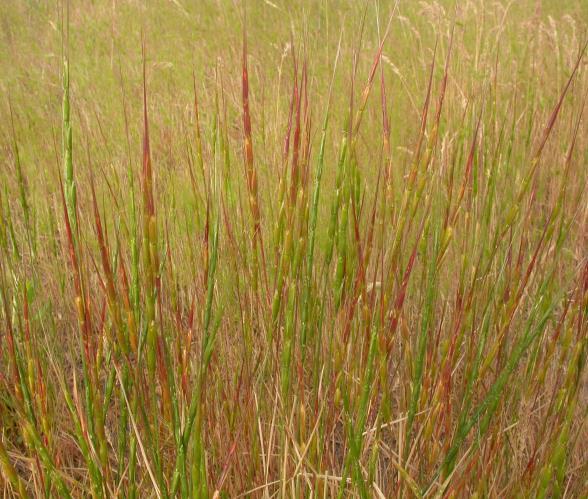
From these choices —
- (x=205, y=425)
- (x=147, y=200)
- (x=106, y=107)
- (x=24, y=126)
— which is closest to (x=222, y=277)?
(x=205, y=425)

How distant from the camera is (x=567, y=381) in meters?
0.98

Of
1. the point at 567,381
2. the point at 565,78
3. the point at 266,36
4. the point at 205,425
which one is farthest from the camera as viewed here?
the point at 266,36

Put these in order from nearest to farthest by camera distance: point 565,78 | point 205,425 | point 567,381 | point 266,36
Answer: point 567,381 → point 205,425 → point 565,78 → point 266,36

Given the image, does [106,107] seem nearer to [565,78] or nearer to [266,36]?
[266,36]

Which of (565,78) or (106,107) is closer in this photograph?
(565,78)

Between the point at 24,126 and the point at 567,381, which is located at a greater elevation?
the point at 567,381

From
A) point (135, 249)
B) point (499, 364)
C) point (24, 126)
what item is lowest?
point (24, 126)

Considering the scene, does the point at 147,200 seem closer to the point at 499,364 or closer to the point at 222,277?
the point at 222,277

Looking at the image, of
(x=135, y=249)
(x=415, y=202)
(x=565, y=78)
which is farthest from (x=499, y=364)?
(x=565, y=78)

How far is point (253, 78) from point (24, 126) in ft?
4.01

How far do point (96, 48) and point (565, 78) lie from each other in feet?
9.31

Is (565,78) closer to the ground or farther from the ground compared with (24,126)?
farther from the ground

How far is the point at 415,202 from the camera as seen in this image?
2.97ft

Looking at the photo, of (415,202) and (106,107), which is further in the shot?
(106,107)
